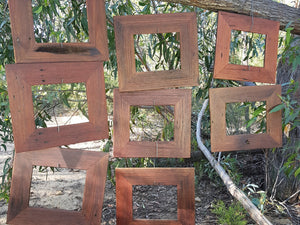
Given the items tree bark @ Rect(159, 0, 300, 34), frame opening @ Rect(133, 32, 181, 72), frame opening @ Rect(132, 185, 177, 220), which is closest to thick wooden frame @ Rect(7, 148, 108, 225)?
frame opening @ Rect(132, 185, 177, 220)

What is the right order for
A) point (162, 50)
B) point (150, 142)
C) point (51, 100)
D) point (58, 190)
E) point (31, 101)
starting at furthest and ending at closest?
point (58, 190), point (162, 50), point (51, 100), point (150, 142), point (31, 101)

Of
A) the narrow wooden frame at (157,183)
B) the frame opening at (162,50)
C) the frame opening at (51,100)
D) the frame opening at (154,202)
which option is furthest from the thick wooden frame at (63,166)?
the frame opening at (162,50)

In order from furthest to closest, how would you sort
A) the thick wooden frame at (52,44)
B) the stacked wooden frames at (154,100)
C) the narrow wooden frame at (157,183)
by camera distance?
the narrow wooden frame at (157,183), the stacked wooden frames at (154,100), the thick wooden frame at (52,44)

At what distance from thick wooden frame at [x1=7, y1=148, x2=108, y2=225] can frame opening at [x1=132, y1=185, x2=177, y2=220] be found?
2.29ft

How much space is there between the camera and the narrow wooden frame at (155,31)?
1.72 m

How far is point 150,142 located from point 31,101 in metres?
0.71

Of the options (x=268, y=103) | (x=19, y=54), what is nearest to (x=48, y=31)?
(x=19, y=54)

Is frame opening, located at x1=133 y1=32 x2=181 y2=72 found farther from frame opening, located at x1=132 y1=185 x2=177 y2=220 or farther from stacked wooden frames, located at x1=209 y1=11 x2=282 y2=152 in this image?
frame opening, located at x1=132 y1=185 x2=177 y2=220

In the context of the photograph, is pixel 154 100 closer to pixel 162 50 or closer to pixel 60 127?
pixel 60 127

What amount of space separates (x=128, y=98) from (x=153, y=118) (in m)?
2.22

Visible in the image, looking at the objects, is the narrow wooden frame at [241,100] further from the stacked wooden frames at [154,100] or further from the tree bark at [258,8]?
the tree bark at [258,8]

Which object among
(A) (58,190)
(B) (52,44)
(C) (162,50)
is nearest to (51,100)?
(B) (52,44)

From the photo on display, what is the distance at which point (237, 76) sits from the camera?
182 cm

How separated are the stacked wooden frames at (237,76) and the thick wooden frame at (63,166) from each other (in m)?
0.73
